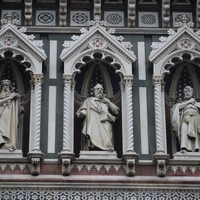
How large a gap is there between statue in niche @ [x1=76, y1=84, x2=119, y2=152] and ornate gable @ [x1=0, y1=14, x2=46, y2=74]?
1217mm

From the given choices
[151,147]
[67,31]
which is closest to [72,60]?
[67,31]

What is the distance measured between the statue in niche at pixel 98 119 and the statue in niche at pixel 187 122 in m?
1.20

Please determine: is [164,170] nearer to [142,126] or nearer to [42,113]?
[142,126]

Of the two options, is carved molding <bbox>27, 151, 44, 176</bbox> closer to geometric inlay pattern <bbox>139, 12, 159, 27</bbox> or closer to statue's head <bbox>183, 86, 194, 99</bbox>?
statue's head <bbox>183, 86, 194, 99</bbox>

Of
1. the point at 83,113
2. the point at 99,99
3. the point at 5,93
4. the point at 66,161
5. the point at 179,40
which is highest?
the point at 179,40

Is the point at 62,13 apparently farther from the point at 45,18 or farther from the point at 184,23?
the point at 184,23

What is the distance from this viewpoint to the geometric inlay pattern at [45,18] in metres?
24.4

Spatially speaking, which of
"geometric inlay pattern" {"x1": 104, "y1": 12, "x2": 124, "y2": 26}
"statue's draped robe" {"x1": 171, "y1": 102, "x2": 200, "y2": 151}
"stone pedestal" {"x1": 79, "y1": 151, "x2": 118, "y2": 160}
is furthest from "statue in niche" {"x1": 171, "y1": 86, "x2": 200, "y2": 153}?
"geometric inlay pattern" {"x1": 104, "y1": 12, "x2": 124, "y2": 26}

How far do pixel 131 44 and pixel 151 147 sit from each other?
8.04ft

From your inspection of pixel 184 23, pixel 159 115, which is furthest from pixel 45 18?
pixel 159 115

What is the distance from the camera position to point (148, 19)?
24.6 meters

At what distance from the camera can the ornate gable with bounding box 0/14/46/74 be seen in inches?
925

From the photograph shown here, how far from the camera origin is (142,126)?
22938mm

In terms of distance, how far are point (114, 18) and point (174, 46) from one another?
1.53m
